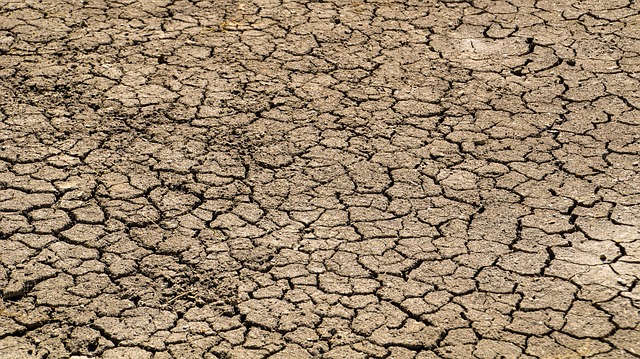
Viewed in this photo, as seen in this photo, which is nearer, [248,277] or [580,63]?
[248,277]

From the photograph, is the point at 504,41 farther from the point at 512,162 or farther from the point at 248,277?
the point at 248,277

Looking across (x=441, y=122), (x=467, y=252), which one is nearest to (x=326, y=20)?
(x=441, y=122)

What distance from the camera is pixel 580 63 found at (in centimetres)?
671

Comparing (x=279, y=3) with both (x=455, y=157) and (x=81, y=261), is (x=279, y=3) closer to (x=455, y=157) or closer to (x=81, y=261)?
(x=455, y=157)

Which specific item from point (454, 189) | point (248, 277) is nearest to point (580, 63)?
point (454, 189)

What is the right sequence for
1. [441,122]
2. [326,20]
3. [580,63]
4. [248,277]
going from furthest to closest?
[326,20] < [580,63] < [441,122] < [248,277]

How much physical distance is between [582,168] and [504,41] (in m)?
1.52

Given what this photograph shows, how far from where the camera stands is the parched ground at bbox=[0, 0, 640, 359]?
4.72 m

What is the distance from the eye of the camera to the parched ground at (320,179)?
472cm

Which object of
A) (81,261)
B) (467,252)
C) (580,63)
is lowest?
(81,261)

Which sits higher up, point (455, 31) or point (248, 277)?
point (455, 31)

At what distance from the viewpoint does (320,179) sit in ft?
18.7

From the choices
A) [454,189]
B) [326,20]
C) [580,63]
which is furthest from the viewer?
[326,20]

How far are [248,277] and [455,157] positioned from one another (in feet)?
4.93
